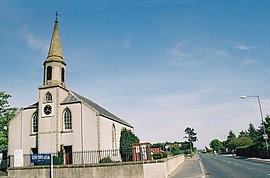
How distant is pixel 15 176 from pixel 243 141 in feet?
261

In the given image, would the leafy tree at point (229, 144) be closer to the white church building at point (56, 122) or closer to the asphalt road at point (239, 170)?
the asphalt road at point (239, 170)

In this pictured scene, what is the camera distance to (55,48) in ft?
105

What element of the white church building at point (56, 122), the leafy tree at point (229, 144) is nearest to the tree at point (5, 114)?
the white church building at point (56, 122)

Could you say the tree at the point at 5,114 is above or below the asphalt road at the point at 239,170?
above

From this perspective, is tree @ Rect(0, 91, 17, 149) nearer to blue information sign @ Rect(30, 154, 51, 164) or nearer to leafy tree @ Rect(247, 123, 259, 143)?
blue information sign @ Rect(30, 154, 51, 164)

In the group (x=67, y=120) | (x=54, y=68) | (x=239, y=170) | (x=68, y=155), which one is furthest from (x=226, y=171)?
(x=54, y=68)

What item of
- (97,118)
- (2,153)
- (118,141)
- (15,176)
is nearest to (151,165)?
(15,176)

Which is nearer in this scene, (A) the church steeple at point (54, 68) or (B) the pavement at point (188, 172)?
(B) the pavement at point (188, 172)

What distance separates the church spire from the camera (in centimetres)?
3115

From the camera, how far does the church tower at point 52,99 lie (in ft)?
94.6

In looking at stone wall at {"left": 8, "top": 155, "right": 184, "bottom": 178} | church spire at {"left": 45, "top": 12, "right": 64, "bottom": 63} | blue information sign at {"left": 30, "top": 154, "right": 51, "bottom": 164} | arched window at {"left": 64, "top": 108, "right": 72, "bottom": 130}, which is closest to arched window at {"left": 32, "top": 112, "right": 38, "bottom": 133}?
arched window at {"left": 64, "top": 108, "right": 72, "bottom": 130}

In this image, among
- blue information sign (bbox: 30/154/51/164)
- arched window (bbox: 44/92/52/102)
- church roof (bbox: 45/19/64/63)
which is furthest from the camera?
church roof (bbox: 45/19/64/63)

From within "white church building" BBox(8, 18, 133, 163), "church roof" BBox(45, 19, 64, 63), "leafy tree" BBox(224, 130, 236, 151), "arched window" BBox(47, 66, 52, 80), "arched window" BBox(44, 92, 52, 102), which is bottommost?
"leafy tree" BBox(224, 130, 236, 151)

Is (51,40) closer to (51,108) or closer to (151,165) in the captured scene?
(51,108)
